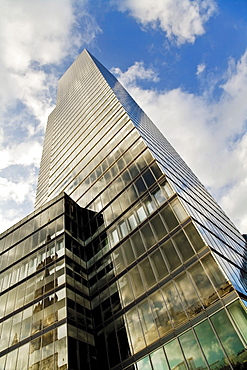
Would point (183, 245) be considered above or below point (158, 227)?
below

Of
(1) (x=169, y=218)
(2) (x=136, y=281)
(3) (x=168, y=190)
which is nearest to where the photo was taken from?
(2) (x=136, y=281)

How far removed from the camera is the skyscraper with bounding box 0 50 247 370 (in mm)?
16875

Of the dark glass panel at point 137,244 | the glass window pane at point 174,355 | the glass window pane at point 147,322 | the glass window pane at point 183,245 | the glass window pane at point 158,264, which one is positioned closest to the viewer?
the glass window pane at point 174,355

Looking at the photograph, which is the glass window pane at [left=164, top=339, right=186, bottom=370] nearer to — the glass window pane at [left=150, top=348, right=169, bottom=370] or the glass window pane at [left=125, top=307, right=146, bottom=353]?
the glass window pane at [left=150, top=348, right=169, bottom=370]

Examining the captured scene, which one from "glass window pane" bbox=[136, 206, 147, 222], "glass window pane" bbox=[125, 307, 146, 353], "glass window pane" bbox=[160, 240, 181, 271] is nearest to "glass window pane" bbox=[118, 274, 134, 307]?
"glass window pane" bbox=[125, 307, 146, 353]

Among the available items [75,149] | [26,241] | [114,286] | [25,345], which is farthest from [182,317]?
[75,149]

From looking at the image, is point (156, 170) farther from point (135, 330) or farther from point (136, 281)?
point (135, 330)

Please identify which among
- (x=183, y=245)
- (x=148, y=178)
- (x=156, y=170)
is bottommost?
(x=183, y=245)

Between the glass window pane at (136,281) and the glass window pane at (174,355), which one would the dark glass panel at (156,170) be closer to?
the glass window pane at (136,281)

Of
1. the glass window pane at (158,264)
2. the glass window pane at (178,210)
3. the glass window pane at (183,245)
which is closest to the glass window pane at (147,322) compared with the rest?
the glass window pane at (158,264)

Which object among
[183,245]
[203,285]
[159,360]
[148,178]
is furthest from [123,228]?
[159,360]

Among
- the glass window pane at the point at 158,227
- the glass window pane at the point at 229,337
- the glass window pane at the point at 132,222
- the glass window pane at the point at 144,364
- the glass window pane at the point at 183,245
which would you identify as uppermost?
the glass window pane at the point at 132,222

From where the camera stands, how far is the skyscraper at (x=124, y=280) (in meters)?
16.9

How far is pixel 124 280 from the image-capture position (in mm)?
23297
